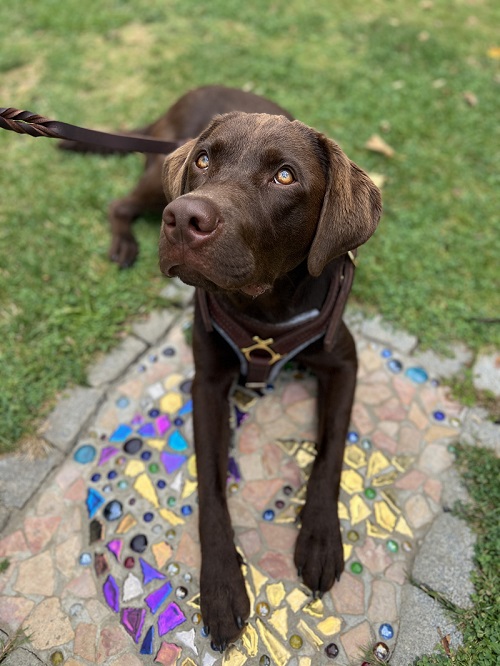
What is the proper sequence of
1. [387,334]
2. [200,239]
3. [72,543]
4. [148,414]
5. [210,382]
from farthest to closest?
[387,334] → [148,414] → [210,382] → [72,543] → [200,239]

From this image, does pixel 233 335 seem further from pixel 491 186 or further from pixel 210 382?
pixel 491 186

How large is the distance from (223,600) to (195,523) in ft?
1.29

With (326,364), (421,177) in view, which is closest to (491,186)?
(421,177)

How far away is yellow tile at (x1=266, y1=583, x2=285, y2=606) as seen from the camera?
2230mm

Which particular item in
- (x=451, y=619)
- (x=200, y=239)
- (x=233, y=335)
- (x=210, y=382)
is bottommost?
(x=451, y=619)

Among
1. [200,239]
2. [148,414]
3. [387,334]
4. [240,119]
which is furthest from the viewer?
[387,334]

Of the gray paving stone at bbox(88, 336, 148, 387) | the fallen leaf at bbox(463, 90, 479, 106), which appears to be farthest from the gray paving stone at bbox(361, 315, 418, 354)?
the fallen leaf at bbox(463, 90, 479, 106)

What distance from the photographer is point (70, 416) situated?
2.80m

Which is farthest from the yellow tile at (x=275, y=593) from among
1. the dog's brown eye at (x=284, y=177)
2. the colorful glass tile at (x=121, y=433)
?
the dog's brown eye at (x=284, y=177)

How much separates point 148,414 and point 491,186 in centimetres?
307

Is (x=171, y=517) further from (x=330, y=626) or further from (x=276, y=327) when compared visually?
(x=276, y=327)

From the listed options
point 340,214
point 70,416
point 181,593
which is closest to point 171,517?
point 181,593

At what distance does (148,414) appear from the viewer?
2.82 metres

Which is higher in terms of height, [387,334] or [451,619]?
[387,334]
